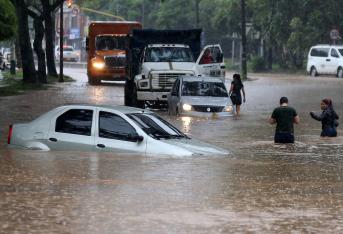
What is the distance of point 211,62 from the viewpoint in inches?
1528

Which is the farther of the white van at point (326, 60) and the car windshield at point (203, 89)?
the white van at point (326, 60)

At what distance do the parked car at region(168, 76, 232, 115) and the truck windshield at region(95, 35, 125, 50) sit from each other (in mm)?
19882

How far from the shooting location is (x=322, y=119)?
74.6 feet

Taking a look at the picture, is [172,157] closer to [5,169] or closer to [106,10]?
[5,169]

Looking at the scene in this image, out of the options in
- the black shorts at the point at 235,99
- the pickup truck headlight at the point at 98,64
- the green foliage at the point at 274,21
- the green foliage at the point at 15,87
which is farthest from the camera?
the green foliage at the point at 274,21

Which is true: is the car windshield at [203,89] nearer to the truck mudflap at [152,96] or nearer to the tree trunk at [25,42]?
the truck mudflap at [152,96]

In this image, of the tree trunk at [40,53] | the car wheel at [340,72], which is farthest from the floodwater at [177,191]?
the car wheel at [340,72]

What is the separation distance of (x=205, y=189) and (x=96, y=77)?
39784 mm

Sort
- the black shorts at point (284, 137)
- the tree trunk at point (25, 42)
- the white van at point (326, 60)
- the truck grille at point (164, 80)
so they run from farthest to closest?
the white van at point (326, 60), the tree trunk at point (25, 42), the truck grille at point (164, 80), the black shorts at point (284, 137)

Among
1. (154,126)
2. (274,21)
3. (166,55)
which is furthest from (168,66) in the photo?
(274,21)

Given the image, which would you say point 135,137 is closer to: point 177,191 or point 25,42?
point 177,191

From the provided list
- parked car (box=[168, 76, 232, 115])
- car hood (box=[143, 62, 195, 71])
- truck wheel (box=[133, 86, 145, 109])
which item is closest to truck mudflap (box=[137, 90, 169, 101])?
truck wheel (box=[133, 86, 145, 109])

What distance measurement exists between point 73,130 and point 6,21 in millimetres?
18558

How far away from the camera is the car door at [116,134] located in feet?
53.3
